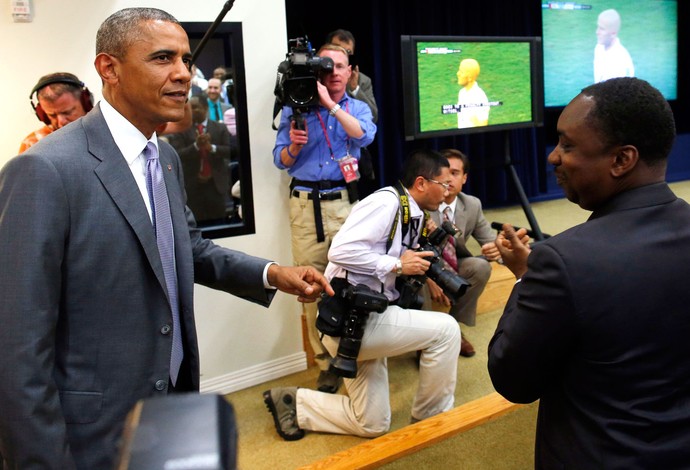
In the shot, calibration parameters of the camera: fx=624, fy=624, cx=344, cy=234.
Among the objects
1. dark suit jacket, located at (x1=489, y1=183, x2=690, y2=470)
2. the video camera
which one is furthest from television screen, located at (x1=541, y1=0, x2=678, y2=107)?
dark suit jacket, located at (x1=489, y1=183, x2=690, y2=470)

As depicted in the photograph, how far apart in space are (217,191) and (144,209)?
185cm

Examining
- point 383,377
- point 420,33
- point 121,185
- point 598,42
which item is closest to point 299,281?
point 121,185

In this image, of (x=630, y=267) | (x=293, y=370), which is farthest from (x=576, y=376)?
(x=293, y=370)

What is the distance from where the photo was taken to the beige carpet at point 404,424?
1.89 meters

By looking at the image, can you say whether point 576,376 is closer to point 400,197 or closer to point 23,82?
point 400,197

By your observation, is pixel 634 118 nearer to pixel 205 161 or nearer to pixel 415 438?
pixel 415 438

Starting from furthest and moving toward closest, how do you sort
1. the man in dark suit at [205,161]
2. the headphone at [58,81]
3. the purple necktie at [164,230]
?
the man in dark suit at [205,161], the headphone at [58,81], the purple necktie at [164,230]

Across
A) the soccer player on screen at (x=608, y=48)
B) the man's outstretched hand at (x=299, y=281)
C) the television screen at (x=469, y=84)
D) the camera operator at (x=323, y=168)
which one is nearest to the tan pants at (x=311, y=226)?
the camera operator at (x=323, y=168)

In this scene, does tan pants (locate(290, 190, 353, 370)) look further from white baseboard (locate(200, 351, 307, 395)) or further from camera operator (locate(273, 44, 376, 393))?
white baseboard (locate(200, 351, 307, 395))

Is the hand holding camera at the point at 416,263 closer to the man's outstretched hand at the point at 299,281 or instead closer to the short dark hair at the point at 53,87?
the man's outstretched hand at the point at 299,281

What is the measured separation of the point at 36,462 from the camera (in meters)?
1.13

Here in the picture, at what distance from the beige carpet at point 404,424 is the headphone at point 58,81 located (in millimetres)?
1312

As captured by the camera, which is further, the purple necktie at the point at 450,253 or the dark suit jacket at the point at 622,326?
the purple necktie at the point at 450,253

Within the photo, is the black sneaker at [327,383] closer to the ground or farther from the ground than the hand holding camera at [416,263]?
closer to the ground
